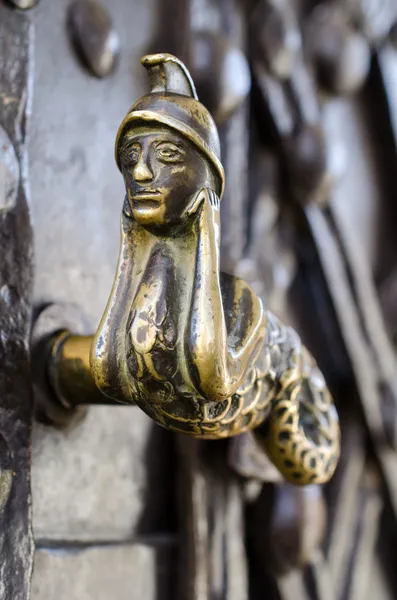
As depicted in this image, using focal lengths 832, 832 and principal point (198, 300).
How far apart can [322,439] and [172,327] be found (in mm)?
127

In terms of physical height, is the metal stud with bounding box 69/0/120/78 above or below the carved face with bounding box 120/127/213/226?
above

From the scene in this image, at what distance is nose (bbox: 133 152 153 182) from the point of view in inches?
11.6

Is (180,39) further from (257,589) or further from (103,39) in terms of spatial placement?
(257,589)

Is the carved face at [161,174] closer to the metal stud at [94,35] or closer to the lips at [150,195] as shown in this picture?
the lips at [150,195]

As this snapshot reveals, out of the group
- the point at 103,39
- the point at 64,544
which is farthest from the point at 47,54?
the point at 64,544

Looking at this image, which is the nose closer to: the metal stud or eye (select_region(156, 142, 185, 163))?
eye (select_region(156, 142, 185, 163))

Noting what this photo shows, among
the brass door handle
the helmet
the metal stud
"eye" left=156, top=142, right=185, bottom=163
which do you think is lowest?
the brass door handle

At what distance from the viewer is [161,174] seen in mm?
296

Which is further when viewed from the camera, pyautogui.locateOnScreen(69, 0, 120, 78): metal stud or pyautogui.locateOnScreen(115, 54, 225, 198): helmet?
pyautogui.locateOnScreen(69, 0, 120, 78): metal stud

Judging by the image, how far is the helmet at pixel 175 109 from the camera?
29cm

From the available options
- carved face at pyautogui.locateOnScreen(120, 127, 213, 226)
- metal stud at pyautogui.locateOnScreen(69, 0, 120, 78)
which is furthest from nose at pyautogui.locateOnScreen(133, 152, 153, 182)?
metal stud at pyautogui.locateOnScreen(69, 0, 120, 78)

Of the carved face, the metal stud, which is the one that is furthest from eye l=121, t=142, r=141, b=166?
the metal stud

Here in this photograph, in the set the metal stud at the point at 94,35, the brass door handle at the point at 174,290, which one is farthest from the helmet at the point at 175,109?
the metal stud at the point at 94,35

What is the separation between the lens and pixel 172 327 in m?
0.29
